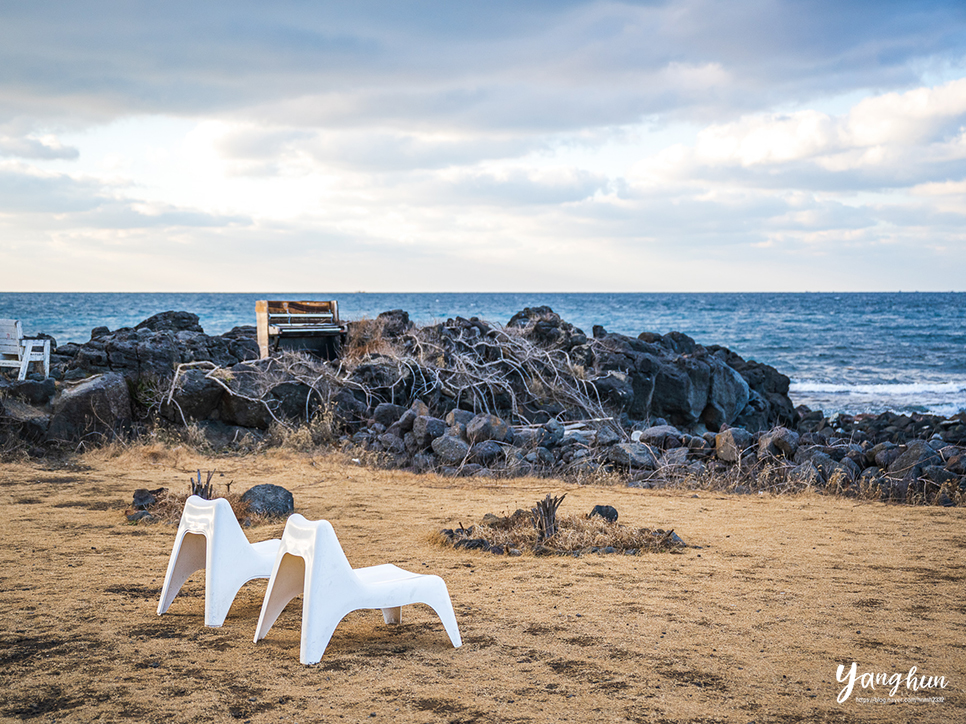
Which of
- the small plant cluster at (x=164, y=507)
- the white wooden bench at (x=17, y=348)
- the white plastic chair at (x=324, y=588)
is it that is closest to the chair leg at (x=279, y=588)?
the white plastic chair at (x=324, y=588)

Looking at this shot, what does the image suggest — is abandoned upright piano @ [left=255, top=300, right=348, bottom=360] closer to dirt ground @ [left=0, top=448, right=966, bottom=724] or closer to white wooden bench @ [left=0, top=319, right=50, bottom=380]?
white wooden bench @ [left=0, top=319, right=50, bottom=380]

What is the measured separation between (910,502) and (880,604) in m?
4.81

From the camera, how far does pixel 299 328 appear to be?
52.8 feet

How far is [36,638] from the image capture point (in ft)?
14.9

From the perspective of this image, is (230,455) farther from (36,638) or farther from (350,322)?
(36,638)

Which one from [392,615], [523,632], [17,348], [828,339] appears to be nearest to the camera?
[523,632]

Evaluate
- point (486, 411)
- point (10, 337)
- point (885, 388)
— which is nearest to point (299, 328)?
point (486, 411)

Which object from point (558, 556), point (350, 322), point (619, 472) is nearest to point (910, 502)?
point (619, 472)

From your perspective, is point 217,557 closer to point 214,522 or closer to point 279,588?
point 214,522

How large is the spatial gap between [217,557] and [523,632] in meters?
1.92

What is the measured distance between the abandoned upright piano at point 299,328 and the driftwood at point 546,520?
→ 945cm

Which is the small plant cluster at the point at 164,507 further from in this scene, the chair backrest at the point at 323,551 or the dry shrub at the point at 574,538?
the chair backrest at the point at 323,551

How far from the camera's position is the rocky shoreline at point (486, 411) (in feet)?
36.6

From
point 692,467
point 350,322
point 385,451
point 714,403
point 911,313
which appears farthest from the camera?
point 911,313
